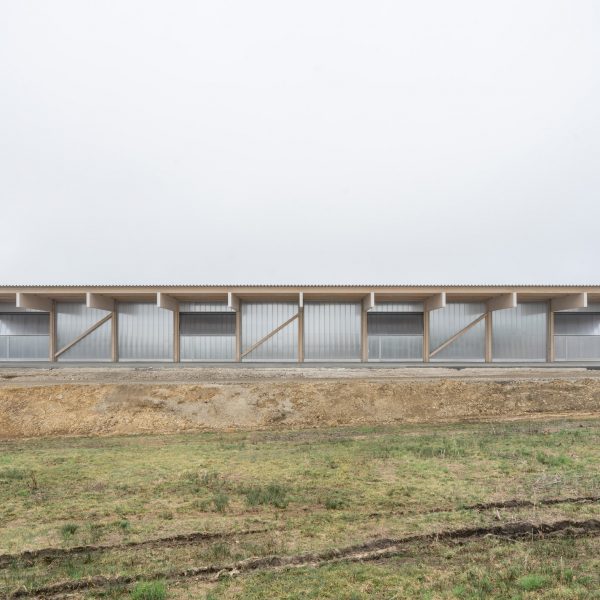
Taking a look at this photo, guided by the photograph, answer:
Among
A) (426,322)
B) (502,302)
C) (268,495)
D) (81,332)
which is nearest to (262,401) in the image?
(268,495)

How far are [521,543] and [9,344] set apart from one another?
1215 inches

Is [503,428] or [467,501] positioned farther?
[503,428]

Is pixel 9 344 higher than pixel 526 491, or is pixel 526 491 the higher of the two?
pixel 9 344

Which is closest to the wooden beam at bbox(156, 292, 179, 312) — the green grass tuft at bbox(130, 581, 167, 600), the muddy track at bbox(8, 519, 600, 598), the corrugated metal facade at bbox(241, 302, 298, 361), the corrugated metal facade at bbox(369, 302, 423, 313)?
the corrugated metal facade at bbox(241, 302, 298, 361)

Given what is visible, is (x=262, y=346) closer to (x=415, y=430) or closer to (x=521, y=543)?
(x=415, y=430)

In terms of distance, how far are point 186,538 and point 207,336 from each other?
20574 millimetres

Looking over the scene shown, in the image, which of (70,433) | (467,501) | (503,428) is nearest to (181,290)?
(70,433)

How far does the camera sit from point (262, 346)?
84.6 ft

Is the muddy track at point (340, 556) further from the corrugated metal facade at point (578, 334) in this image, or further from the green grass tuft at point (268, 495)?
the corrugated metal facade at point (578, 334)

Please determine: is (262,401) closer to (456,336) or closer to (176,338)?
(176,338)

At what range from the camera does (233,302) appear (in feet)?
80.4

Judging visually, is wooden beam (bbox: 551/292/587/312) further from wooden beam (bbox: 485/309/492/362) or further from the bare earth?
the bare earth

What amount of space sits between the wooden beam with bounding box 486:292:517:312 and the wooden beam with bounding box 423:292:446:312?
409 centimetres

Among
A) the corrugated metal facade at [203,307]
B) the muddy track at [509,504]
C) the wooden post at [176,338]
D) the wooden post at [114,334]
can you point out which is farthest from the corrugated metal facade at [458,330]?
the wooden post at [114,334]
